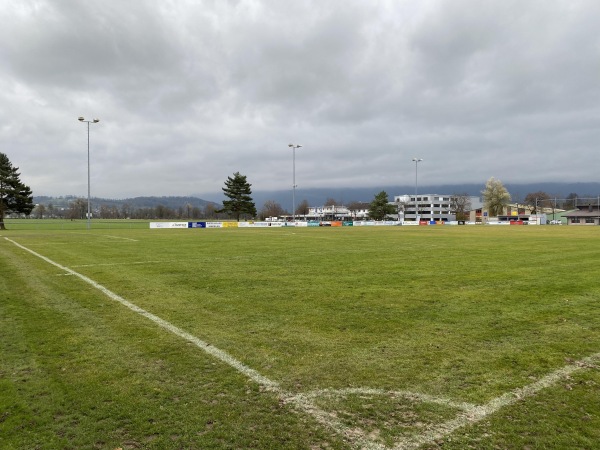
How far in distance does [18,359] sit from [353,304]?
5827 mm

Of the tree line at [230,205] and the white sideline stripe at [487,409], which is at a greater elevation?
the tree line at [230,205]

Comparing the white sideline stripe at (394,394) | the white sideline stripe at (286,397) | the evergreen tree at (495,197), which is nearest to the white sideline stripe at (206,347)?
the white sideline stripe at (286,397)

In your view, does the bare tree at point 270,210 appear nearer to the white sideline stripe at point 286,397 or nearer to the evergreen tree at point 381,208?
the evergreen tree at point 381,208

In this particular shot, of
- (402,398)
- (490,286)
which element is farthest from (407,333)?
(490,286)

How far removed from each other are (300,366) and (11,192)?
61243 mm

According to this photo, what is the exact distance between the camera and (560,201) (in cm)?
14775

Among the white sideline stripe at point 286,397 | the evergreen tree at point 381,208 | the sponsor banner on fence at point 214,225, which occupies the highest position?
the evergreen tree at point 381,208

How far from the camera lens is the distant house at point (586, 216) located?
10797 cm

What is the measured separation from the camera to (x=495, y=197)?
5349 inches

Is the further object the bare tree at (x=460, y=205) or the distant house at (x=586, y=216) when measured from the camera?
the bare tree at (x=460, y=205)

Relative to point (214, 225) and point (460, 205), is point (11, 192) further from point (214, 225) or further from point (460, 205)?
point (460, 205)

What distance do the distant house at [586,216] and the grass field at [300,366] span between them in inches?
4797

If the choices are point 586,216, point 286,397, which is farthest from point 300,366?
point 586,216

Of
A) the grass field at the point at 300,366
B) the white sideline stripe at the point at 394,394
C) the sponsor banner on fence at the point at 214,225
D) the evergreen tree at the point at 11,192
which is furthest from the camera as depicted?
the sponsor banner on fence at the point at 214,225
